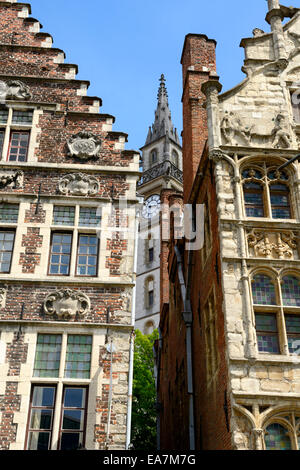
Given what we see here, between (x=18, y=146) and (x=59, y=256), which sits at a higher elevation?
(x=18, y=146)

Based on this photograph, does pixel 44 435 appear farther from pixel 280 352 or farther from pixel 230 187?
pixel 230 187

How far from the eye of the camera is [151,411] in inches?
1192

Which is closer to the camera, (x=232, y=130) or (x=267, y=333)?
(x=267, y=333)

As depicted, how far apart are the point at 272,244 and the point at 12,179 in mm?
6765

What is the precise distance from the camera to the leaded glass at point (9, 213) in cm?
1468

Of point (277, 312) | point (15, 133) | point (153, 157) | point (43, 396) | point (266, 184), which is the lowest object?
point (43, 396)

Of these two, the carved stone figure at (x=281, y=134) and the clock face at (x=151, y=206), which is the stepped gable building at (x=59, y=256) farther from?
the clock face at (x=151, y=206)

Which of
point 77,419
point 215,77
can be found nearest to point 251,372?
point 77,419

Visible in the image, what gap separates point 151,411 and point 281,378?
63.9 feet

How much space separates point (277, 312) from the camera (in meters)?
13.0

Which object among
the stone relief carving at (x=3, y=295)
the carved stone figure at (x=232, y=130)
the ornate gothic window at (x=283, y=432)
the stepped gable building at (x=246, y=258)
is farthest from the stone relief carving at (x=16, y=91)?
the ornate gothic window at (x=283, y=432)

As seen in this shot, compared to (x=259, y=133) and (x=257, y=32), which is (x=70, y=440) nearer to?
(x=259, y=133)

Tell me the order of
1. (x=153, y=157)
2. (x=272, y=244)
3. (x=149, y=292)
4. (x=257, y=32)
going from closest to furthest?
(x=272, y=244) < (x=257, y=32) < (x=149, y=292) < (x=153, y=157)

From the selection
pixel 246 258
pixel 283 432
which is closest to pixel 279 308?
pixel 246 258
